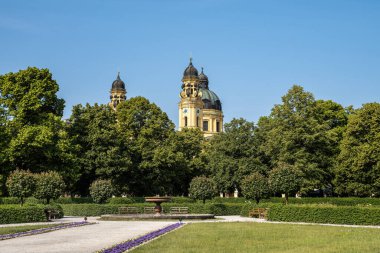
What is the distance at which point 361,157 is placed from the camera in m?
48.6

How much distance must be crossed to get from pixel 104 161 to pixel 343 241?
35.0 meters

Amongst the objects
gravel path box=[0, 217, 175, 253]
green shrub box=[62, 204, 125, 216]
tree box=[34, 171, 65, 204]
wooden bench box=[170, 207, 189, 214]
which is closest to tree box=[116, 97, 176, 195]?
green shrub box=[62, 204, 125, 216]

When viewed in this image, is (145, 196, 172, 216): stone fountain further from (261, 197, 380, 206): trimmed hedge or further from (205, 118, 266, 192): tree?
(205, 118, 266, 192): tree

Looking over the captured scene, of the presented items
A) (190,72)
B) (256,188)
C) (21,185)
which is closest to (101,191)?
(21,185)

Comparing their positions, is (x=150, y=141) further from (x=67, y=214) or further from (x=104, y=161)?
(x=67, y=214)

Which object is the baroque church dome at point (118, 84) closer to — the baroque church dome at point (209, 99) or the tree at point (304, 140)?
the baroque church dome at point (209, 99)

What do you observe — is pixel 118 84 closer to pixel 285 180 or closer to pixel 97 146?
pixel 97 146

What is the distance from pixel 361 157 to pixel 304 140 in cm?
579

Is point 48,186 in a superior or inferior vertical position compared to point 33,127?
inferior

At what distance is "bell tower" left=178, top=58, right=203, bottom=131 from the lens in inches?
4560

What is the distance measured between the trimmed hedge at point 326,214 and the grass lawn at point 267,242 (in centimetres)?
700

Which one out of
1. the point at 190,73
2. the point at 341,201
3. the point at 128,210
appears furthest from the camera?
the point at 190,73

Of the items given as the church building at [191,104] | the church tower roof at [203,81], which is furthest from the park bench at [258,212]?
the church tower roof at [203,81]

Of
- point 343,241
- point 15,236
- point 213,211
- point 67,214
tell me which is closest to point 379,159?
point 213,211
